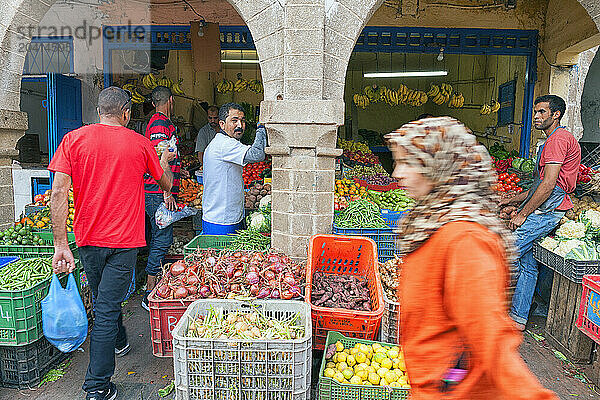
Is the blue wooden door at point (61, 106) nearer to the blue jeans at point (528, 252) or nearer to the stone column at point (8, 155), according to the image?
the stone column at point (8, 155)

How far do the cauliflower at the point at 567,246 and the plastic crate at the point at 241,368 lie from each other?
3.42 meters

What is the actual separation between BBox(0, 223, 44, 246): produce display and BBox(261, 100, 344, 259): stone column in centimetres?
269

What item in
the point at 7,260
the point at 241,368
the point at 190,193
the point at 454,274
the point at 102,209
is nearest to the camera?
the point at 454,274

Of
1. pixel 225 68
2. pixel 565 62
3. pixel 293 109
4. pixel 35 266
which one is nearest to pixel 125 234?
pixel 35 266

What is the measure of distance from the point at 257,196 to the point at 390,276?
2698 millimetres

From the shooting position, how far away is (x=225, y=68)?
51.4 feet

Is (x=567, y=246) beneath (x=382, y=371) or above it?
above

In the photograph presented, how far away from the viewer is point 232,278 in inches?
160

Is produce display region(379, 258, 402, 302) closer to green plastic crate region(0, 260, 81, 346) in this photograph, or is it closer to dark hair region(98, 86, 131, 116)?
dark hair region(98, 86, 131, 116)

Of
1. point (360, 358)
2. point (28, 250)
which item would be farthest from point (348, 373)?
point (28, 250)

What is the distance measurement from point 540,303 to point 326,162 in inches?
147

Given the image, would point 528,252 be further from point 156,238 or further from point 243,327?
point 156,238

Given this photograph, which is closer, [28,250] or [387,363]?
[387,363]

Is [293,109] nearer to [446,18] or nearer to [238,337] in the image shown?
[238,337]
